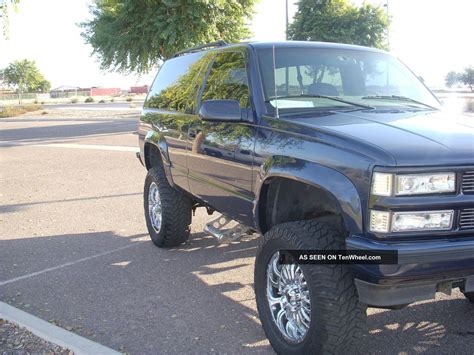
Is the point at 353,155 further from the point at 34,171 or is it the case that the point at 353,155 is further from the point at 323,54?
the point at 34,171

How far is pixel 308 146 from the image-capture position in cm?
321

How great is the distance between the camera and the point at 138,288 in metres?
4.73

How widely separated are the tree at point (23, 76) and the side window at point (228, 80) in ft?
328

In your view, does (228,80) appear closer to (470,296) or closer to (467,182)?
(467,182)

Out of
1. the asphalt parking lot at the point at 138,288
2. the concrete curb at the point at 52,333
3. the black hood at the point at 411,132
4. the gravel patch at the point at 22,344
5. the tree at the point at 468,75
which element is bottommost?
the asphalt parking lot at the point at 138,288

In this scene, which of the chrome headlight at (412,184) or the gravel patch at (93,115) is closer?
the chrome headlight at (412,184)

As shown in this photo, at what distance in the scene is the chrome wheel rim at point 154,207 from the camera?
5.88 m

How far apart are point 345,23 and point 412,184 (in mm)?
27983

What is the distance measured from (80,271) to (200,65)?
→ 2.34 m

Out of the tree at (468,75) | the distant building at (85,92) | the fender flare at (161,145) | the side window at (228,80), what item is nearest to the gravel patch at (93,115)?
the tree at (468,75)

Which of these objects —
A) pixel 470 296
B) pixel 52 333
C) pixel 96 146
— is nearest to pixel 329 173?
pixel 470 296

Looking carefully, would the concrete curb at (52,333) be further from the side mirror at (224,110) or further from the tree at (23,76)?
the tree at (23,76)

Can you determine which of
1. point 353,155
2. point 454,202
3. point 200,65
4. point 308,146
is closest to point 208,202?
point 200,65

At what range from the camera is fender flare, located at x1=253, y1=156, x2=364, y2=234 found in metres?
2.87
